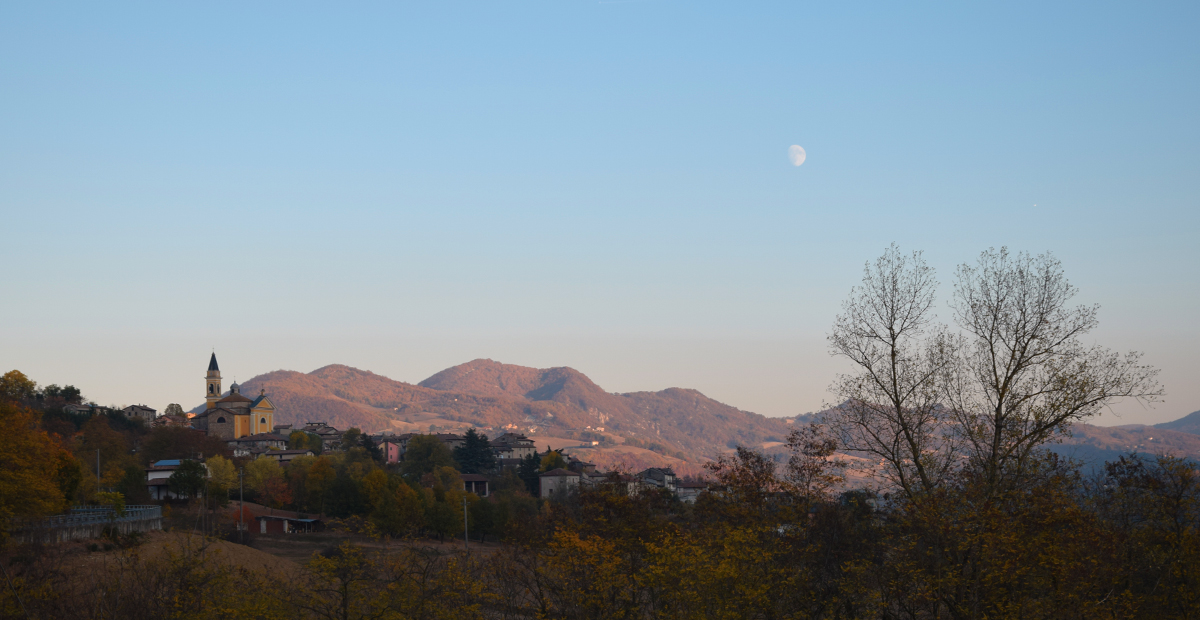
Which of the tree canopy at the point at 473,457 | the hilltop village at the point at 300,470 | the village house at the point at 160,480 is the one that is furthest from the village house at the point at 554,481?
the village house at the point at 160,480

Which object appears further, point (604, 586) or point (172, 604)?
point (604, 586)

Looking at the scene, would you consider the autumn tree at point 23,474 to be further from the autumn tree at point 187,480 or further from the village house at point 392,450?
the village house at point 392,450

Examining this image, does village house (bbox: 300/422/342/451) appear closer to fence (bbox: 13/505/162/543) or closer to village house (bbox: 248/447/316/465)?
village house (bbox: 248/447/316/465)

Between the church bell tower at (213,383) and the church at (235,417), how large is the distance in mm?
516

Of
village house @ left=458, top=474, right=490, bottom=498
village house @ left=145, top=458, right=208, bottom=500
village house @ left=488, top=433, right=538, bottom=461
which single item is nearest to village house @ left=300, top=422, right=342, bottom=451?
village house @ left=488, top=433, right=538, bottom=461

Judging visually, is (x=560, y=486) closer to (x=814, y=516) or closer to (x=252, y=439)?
(x=252, y=439)

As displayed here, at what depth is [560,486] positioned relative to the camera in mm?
109875

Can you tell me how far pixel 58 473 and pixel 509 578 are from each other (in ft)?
106

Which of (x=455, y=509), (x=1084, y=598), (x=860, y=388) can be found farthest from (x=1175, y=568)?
(x=455, y=509)

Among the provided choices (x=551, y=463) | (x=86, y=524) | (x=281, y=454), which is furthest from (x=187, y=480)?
(x=551, y=463)

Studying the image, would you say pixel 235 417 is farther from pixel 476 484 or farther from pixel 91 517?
pixel 91 517

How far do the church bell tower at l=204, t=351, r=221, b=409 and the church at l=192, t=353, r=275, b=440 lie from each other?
0.52 metres

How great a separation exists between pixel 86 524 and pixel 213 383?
4849 inches

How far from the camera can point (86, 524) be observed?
43781 millimetres
